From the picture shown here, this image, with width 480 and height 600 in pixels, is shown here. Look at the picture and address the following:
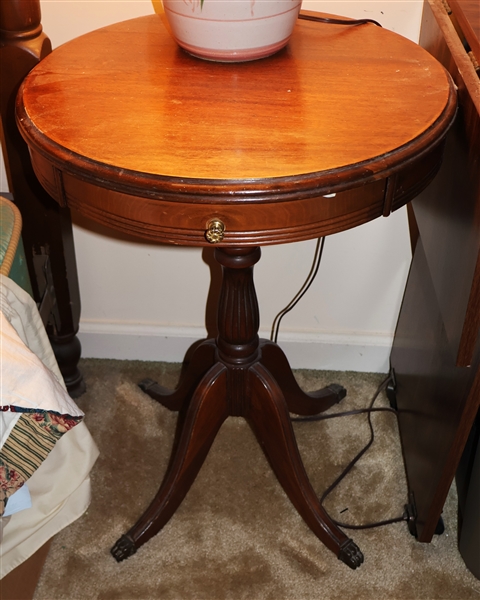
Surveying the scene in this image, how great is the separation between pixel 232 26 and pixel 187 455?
2.34ft

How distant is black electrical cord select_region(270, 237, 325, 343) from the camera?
137cm

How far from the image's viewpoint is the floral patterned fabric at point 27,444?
2.88 feet

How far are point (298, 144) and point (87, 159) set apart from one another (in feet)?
0.80

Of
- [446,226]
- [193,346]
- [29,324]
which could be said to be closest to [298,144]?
[446,226]

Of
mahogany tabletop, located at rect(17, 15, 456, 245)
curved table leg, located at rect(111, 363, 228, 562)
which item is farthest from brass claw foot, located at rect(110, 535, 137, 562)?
mahogany tabletop, located at rect(17, 15, 456, 245)

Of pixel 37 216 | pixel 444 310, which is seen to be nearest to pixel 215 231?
pixel 444 310

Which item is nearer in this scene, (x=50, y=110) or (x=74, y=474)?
(x=50, y=110)

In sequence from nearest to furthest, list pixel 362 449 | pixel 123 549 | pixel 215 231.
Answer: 1. pixel 215 231
2. pixel 123 549
3. pixel 362 449

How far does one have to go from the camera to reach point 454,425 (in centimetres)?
101

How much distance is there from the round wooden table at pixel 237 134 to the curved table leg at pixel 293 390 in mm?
173

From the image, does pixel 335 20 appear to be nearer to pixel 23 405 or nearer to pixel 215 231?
pixel 215 231

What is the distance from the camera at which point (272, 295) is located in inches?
58.0

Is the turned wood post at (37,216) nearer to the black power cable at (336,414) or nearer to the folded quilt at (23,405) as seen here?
the folded quilt at (23,405)

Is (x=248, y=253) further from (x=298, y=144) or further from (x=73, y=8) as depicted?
(x=73, y=8)
